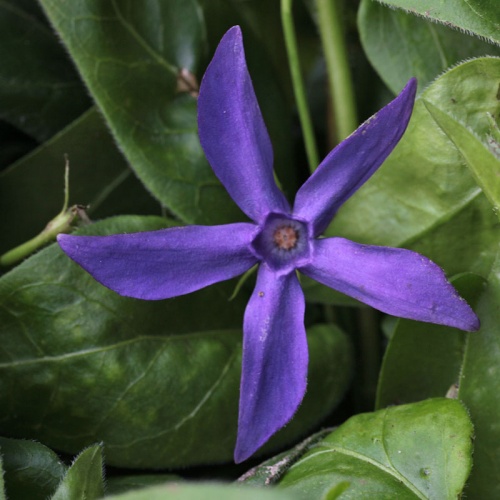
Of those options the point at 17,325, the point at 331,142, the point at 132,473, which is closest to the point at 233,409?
the point at 132,473

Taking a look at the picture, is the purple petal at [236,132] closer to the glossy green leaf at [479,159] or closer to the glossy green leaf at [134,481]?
the glossy green leaf at [479,159]

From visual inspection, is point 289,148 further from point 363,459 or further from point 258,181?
point 363,459

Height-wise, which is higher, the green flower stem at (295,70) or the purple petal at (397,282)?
the green flower stem at (295,70)

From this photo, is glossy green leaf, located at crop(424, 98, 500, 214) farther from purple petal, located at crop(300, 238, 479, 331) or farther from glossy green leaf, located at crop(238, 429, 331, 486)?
glossy green leaf, located at crop(238, 429, 331, 486)

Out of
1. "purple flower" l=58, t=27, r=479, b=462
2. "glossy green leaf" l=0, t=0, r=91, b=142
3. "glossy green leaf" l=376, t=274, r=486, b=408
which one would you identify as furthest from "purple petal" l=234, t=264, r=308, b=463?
"glossy green leaf" l=0, t=0, r=91, b=142

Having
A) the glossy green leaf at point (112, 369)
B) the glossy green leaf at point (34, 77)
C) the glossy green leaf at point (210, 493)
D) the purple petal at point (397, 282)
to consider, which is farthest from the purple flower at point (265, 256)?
the glossy green leaf at point (34, 77)

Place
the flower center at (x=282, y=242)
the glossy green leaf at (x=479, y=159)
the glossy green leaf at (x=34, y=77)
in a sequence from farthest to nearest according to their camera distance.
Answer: the glossy green leaf at (x=34, y=77) < the flower center at (x=282, y=242) < the glossy green leaf at (x=479, y=159)

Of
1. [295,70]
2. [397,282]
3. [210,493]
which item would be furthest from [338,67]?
[210,493]

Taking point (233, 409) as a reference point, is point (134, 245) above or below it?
above
